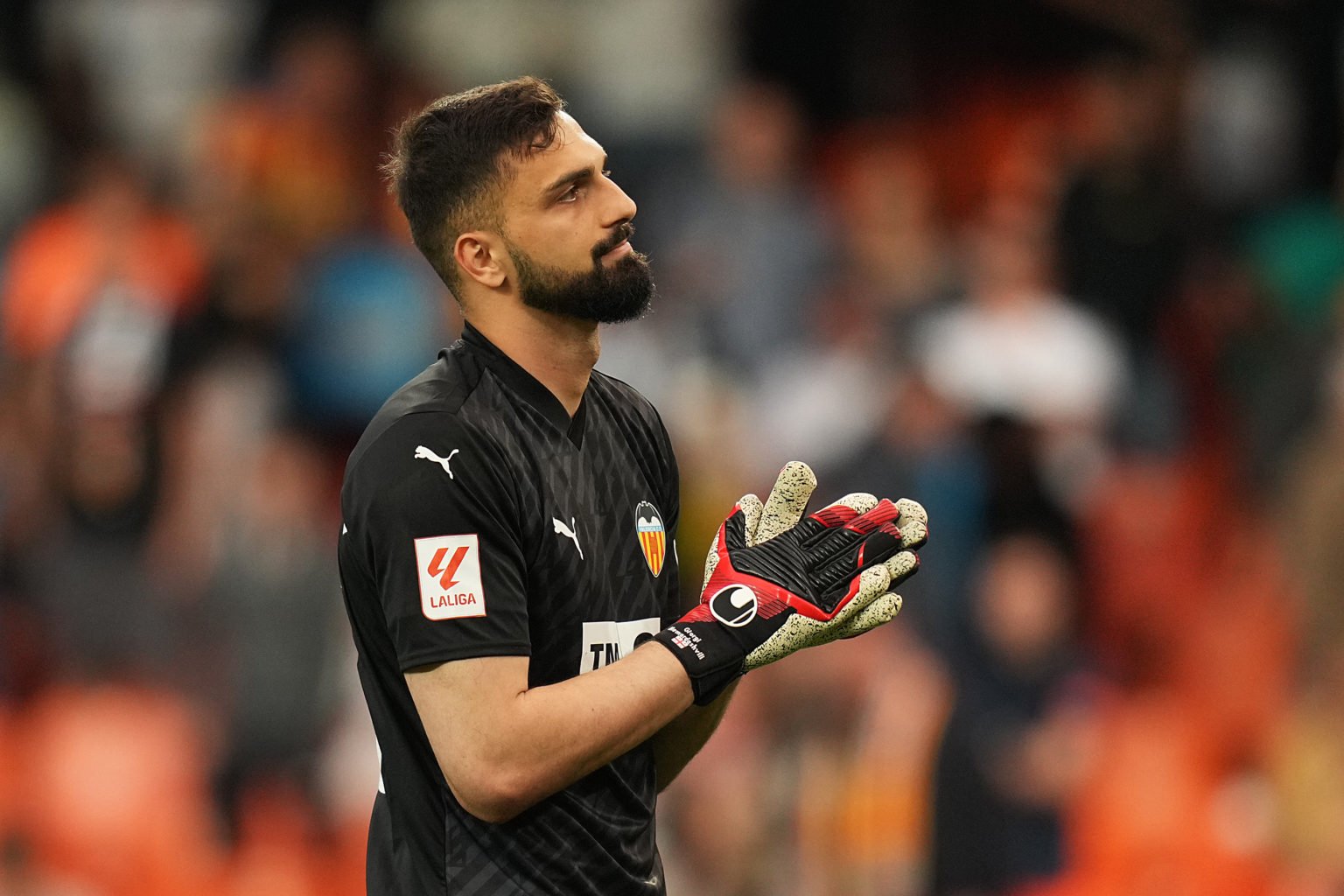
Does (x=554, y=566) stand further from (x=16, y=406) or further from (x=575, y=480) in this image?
(x=16, y=406)

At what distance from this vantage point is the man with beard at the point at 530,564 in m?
2.84

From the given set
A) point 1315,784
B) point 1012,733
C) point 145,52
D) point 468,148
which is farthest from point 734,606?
point 145,52

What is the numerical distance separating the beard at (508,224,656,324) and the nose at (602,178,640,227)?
0.02 m

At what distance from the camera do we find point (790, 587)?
3.01 meters

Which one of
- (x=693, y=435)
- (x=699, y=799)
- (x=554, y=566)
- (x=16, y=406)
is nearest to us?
(x=554, y=566)

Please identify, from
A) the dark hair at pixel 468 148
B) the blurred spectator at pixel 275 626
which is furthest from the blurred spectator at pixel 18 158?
the dark hair at pixel 468 148

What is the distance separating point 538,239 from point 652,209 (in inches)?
242

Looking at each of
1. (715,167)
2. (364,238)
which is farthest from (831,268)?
(364,238)

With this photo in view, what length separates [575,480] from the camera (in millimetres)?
3119

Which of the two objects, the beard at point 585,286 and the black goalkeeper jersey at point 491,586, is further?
the beard at point 585,286

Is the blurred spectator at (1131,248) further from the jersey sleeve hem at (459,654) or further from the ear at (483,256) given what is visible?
the jersey sleeve hem at (459,654)

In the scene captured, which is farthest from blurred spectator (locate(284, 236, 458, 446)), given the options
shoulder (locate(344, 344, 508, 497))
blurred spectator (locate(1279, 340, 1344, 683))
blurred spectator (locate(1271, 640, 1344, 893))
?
shoulder (locate(344, 344, 508, 497))

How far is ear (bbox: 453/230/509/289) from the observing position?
311 cm

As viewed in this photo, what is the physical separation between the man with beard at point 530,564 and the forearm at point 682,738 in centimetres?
9
